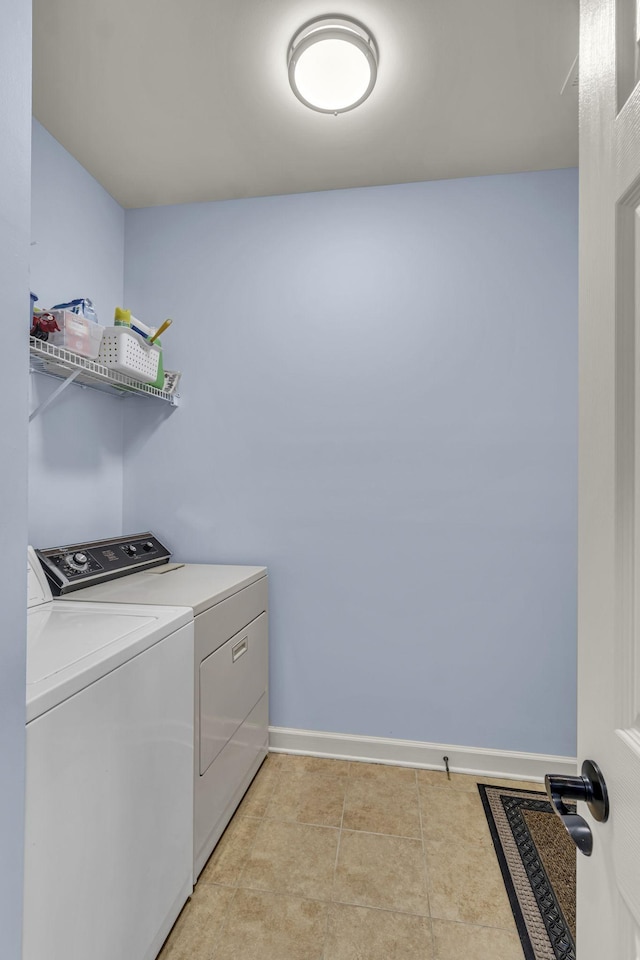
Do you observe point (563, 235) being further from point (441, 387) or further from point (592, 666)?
point (592, 666)

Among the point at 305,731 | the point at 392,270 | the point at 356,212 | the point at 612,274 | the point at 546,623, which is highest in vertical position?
the point at 356,212

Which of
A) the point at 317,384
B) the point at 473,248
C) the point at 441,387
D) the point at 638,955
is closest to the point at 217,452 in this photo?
the point at 317,384

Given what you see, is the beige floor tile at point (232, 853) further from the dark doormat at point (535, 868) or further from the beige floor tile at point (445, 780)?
the dark doormat at point (535, 868)

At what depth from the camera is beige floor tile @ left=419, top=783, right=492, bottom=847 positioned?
1.75 meters

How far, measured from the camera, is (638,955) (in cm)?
47

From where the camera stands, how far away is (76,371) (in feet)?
5.80

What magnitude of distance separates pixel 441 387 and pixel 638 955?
198 centimetres

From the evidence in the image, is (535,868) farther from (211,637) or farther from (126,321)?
(126,321)

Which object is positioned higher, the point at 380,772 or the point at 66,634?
the point at 66,634

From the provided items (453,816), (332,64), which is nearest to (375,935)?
(453,816)

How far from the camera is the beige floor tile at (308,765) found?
2.14 metres

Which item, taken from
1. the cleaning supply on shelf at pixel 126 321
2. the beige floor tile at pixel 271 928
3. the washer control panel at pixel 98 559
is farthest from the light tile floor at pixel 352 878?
the cleaning supply on shelf at pixel 126 321

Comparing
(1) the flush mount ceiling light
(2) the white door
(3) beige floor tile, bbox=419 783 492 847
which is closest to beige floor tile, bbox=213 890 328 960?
(3) beige floor tile, bbox=419 783 492 847

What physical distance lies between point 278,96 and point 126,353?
1.08m
